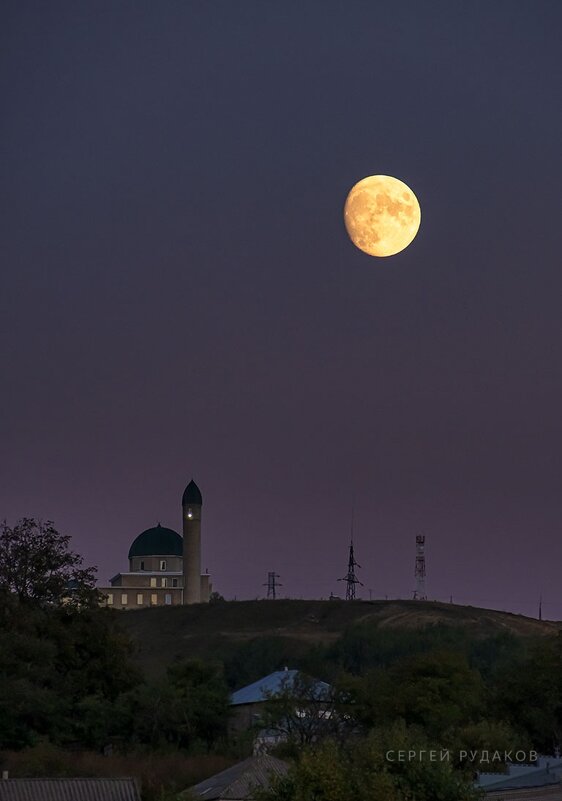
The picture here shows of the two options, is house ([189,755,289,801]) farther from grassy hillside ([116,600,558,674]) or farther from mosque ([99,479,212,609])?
mosque ([99,479,212,609])

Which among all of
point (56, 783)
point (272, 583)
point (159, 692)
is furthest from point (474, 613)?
point (56, 783)

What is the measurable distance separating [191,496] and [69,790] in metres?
98.3

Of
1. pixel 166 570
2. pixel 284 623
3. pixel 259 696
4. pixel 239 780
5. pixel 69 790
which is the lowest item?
pixel 69 790

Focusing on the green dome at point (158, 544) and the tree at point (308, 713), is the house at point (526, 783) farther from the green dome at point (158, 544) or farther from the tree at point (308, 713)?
the green dome at point (158, 544)

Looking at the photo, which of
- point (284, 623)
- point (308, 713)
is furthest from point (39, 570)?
point (284, 623)

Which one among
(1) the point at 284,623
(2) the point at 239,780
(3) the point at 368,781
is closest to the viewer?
(3) the point at 368,781

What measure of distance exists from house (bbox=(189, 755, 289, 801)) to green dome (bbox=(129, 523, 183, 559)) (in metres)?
99.1

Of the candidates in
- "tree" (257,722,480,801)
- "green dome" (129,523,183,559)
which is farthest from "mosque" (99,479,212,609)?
"tree" (257,722,480,801)

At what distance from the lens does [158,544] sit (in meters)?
153

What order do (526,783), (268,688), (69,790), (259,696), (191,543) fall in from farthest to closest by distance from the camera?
(191,543)
(268,688)
(259,696)
(69,790)
(526,783)

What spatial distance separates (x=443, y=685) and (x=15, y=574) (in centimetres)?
1969

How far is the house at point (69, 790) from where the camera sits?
48219mm

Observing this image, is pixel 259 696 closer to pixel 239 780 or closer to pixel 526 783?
pixel 239 780

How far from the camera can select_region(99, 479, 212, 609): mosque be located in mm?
145625
